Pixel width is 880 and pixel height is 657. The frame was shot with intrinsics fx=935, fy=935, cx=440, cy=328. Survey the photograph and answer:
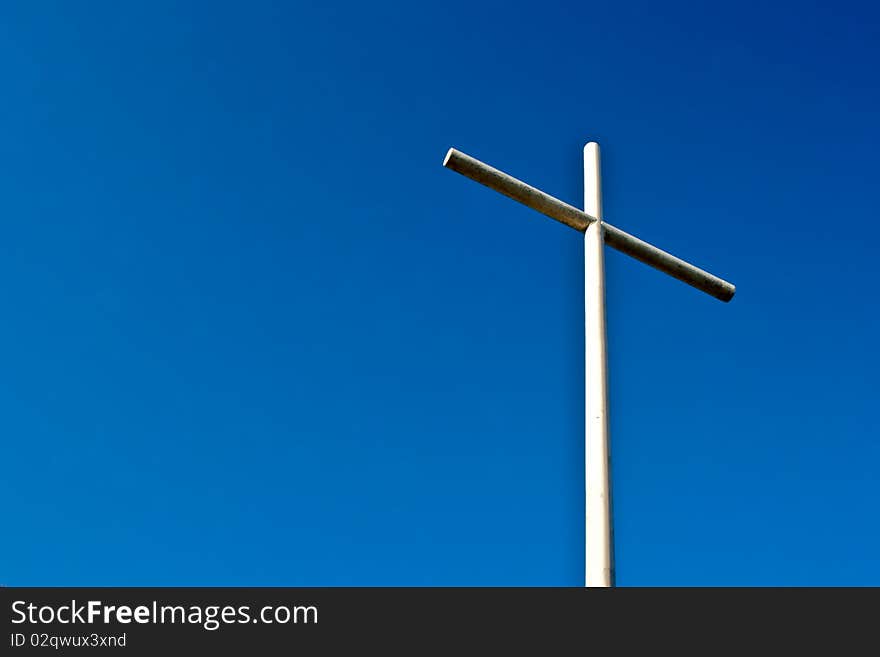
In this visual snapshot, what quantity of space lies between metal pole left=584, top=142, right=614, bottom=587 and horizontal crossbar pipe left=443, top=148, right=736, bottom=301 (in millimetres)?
163

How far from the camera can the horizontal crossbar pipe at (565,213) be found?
684cm

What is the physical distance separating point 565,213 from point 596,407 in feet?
5.24

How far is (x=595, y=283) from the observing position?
253 inches

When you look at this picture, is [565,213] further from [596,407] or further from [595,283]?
[596,407]

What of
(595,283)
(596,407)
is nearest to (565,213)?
(595,283)

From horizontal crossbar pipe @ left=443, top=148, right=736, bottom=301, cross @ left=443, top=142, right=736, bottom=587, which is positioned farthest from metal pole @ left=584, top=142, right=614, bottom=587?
horizontal crossbar pipe @ left=443, top=148, right=736, bottom=301

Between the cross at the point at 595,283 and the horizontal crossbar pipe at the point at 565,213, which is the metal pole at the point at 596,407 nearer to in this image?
the cross at the point at 595,283

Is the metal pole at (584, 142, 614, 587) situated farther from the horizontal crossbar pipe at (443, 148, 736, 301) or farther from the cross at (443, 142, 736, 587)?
the horizontal crossbar pipe at (443, 148, 736, 301)

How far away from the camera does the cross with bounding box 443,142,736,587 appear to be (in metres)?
5.52
